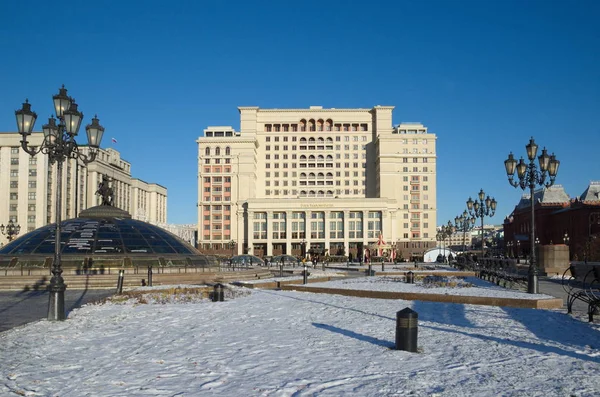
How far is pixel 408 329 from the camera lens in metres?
9.83

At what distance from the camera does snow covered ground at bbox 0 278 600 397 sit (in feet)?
24.8

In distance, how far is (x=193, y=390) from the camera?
740 centimetres

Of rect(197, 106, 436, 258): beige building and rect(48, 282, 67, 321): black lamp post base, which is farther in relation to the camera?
rect(197, 106, 436, 258): beige building

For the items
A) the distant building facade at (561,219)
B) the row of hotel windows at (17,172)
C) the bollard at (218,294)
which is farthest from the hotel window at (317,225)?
the bollard at (218,294)

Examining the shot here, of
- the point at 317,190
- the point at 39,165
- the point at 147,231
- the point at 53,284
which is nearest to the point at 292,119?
the point at 317,190

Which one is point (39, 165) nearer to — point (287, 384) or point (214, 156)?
point (214, 156)

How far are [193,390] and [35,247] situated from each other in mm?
27050

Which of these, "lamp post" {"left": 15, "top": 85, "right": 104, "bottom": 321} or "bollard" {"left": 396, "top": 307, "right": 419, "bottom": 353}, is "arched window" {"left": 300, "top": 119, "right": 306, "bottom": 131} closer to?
"lamp post" {"left": 15, "top": 85, "right": 104, "bottom": 321}

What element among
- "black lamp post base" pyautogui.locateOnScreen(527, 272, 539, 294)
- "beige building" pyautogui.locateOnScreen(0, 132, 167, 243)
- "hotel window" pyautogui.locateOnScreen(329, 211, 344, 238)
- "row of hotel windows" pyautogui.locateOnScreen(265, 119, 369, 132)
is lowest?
"black lamp post base" pyautogui.locateOnScreen(527, 272, 539, 294)

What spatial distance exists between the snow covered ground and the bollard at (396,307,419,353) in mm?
214

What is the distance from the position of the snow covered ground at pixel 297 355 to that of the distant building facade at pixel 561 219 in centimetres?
5271

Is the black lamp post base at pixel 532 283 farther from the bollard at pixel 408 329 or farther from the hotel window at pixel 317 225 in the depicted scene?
the hotel window at pixel 317 225

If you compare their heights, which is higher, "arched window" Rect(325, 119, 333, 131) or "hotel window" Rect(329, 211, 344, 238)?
"arched window" Rect(325, 119, 333, 131)

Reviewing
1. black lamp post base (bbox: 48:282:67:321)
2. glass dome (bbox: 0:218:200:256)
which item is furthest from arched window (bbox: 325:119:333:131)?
black lamp post base (bbox: 48:282:67:321)
